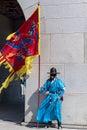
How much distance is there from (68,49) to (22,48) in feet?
3.87

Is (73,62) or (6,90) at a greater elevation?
(73,62)

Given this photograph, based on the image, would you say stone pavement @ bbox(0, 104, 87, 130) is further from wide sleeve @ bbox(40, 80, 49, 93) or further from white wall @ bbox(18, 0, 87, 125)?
wide sleeve @ bbox(40, 80, 49, 93)

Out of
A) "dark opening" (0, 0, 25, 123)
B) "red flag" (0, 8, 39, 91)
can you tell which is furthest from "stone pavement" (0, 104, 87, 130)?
"red flag" (0, 8, 39, 91)

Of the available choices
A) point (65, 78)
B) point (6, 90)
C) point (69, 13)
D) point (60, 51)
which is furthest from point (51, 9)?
point (6, 90)

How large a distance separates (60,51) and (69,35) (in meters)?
0.47

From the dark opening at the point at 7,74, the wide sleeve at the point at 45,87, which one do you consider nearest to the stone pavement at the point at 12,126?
the wide sleeve at the point at 45,87

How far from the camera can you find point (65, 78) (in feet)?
33.6

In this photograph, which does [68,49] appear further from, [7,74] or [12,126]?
[7,74]

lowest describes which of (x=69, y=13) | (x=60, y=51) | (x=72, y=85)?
(x=72, y=85)

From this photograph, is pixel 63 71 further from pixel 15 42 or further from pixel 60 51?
pixel 15 42

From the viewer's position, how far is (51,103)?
9.92m

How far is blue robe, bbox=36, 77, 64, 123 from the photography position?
32.4ft

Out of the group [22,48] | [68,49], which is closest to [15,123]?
[22,48]

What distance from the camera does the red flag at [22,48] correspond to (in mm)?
10000
